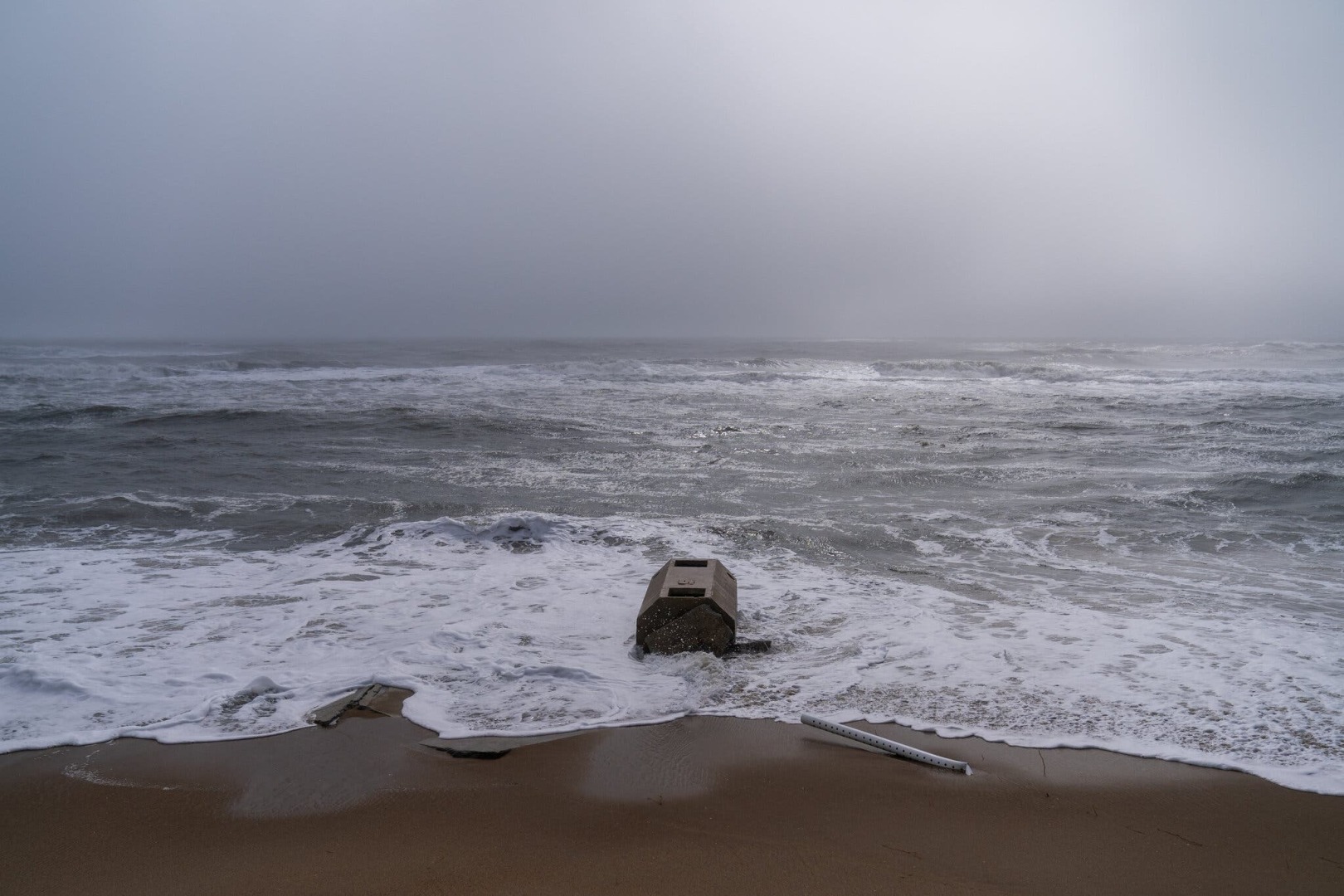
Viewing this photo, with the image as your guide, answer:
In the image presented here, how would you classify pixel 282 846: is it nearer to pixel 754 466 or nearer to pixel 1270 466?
pixel 754 466

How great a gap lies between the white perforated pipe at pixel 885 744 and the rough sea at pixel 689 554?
29 centimetres

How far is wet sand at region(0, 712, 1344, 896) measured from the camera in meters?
2.60

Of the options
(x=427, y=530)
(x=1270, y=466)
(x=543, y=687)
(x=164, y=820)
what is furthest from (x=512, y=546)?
(x=1270, y=466)

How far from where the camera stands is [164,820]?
118 inches

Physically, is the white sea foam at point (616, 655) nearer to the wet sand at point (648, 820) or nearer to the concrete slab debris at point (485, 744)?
the concrete slab debris at point (485, 744)

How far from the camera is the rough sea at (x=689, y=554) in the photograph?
3.90m

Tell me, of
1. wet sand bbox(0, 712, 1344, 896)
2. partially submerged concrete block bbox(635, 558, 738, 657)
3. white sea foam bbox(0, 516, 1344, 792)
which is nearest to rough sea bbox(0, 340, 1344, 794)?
white sea foam bbox(0, 516, 1344, 792)

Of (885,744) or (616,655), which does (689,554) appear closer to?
(616,655)

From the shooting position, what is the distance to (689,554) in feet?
22.0

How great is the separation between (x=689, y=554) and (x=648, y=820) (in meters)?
3.80

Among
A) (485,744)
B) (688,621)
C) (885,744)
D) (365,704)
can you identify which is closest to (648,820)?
(485,744)

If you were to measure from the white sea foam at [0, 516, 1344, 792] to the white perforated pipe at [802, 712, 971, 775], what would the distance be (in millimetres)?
243

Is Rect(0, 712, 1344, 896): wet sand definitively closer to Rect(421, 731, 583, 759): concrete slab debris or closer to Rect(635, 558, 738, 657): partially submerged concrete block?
Rect(421, 731, 583, 759): concrete slab debris

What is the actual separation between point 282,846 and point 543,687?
60.9 inches
